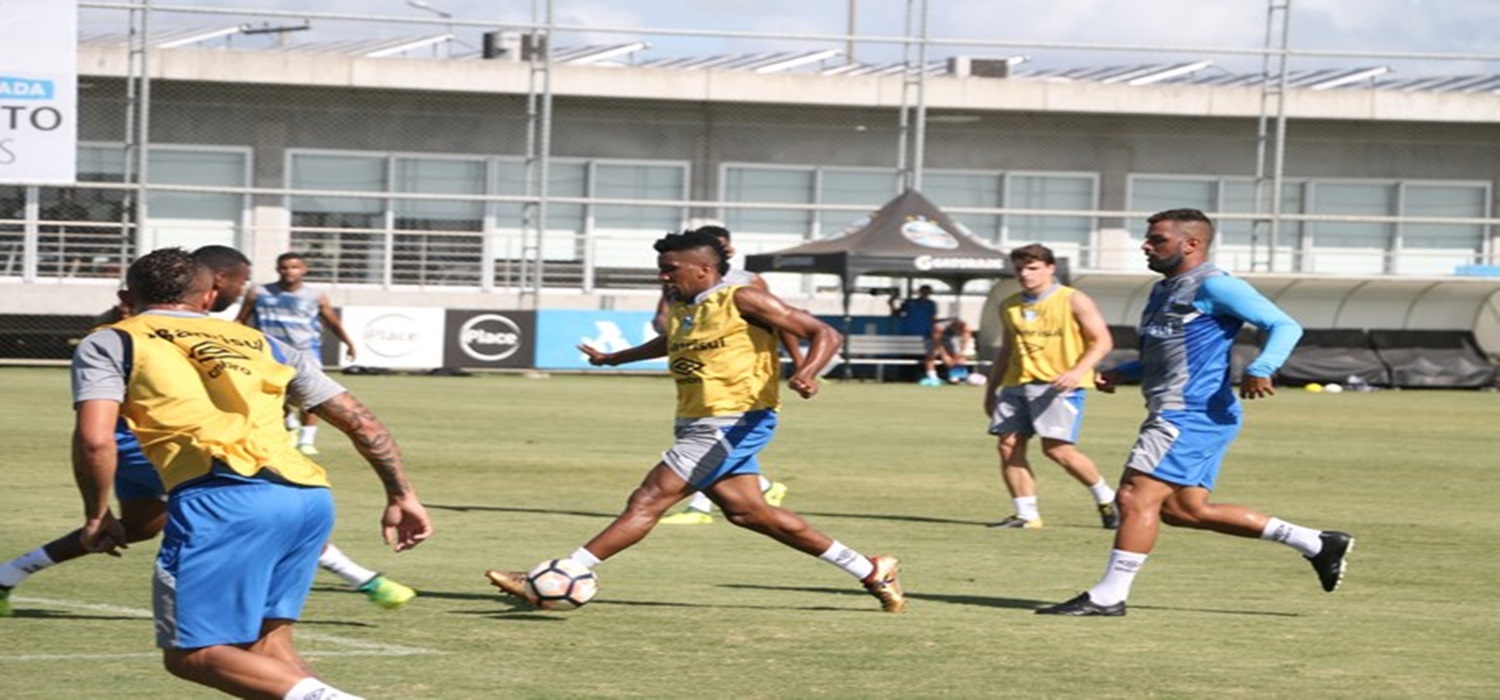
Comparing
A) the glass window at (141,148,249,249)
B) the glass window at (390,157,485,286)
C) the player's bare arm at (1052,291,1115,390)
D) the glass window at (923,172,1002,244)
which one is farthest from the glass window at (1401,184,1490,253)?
the player's bare arm at (1052,291,1115,390)

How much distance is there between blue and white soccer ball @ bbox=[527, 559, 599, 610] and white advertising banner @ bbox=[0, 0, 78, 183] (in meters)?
25.8

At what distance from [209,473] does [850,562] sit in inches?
166

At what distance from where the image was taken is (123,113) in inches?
1571

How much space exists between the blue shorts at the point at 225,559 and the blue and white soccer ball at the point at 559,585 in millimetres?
3287

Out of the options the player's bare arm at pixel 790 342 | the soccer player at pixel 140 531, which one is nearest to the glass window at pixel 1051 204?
the player's bare arm at pixel 790 342

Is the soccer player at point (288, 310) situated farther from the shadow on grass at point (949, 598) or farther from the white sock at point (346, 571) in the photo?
the white sock at point (346, 571)

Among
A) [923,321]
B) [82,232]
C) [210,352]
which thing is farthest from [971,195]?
[210,352]

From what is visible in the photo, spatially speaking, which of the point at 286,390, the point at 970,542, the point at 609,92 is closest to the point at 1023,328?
the point at 970,542

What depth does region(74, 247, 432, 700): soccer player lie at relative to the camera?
19.8ft

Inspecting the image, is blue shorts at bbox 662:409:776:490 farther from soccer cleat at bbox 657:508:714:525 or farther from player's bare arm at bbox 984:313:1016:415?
player's bare arm at bbox 984:313:1016:415

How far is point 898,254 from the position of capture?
3466cm

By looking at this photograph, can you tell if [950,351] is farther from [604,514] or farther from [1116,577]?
[1116,577]

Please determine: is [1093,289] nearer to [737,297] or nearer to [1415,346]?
[1415,346]

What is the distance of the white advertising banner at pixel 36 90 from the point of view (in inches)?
1318
